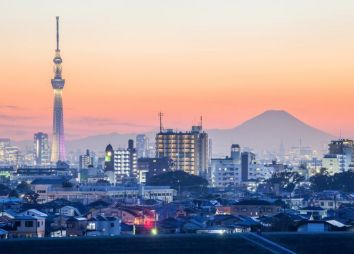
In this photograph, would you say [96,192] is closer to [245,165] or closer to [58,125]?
[245,165]

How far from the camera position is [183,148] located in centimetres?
15562

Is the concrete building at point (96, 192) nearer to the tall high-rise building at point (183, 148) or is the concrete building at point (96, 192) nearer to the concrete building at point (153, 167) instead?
the concrete building at point (153, 167)

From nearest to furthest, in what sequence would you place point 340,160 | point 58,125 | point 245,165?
point 245,165 → point 340,160 → point 58,125

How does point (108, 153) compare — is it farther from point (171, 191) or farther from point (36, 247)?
point (36, 247)

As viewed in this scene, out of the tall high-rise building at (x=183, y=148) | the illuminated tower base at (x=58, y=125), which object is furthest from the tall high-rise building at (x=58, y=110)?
the tall high-rise building at (x=183, y=148)

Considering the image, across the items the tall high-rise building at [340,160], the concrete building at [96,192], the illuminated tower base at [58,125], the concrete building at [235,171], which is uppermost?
the illuminated tower base at [58,125]

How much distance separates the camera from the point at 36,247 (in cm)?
3117

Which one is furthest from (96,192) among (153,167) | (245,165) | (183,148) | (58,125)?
(58,125)

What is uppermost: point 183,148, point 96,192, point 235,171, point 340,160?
point 183,148

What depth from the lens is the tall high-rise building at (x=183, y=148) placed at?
15475cm

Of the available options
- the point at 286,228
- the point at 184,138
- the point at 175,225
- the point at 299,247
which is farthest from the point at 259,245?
the point at 184,138

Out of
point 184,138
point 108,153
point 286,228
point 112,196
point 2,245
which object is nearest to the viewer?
point 2,245

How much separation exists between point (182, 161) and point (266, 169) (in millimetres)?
12629

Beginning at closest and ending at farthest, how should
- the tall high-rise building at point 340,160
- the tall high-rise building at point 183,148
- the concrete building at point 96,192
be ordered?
the concrete building at point 96,192 < the tall high-rise building at point 183,148 < the tall high-rise building at point 340,160
